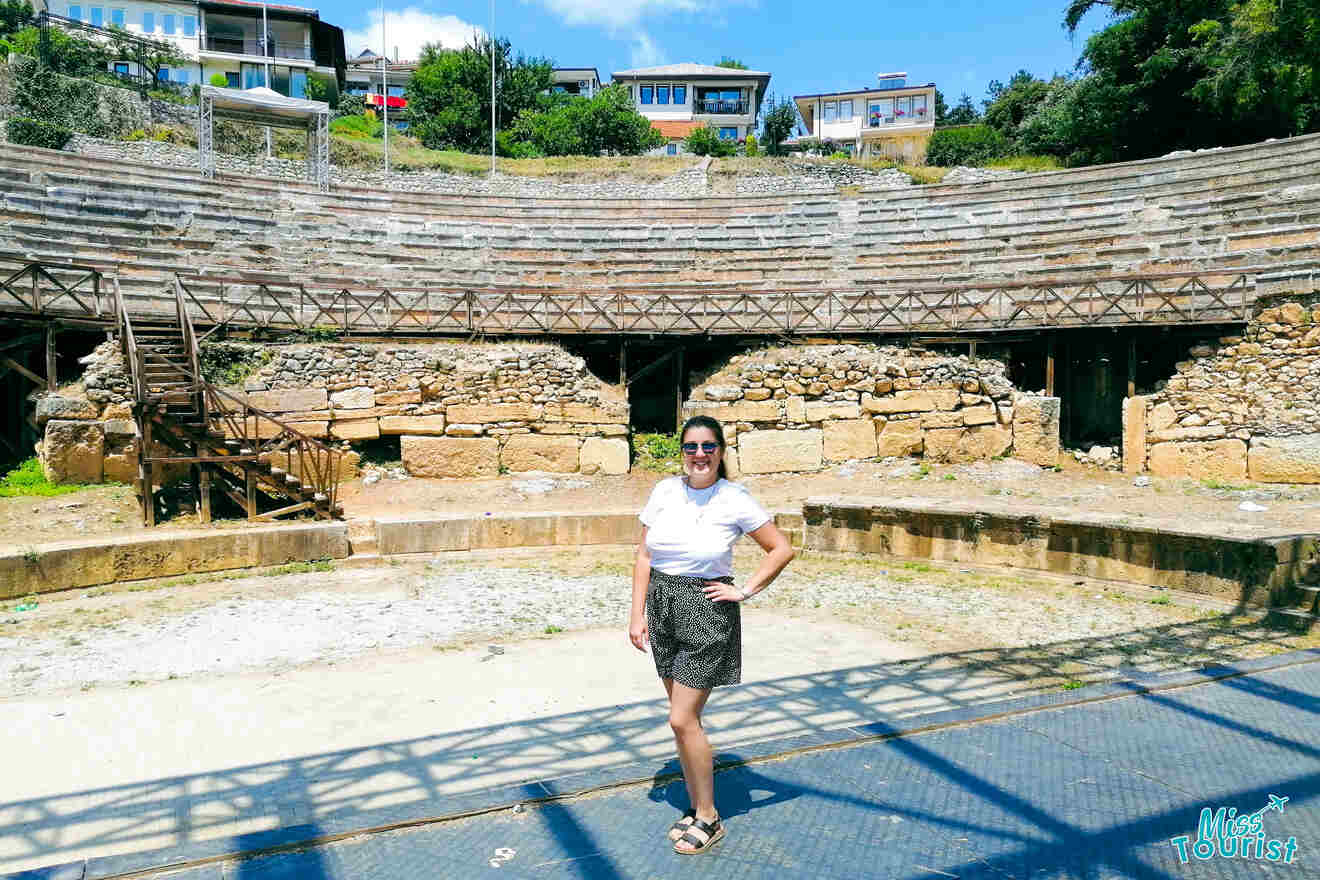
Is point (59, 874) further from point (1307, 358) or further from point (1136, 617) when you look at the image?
point (1307, 358)

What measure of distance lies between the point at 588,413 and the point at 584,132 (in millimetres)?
30442

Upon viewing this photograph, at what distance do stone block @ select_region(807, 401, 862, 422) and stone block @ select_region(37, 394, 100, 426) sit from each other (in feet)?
36.3

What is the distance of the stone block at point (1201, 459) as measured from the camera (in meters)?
14.1

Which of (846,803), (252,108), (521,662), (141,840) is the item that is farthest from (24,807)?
(252,108)

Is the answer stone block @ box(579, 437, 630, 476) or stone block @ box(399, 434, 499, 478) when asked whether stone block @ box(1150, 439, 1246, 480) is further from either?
stone block @ box(399, 434, 499, 478)

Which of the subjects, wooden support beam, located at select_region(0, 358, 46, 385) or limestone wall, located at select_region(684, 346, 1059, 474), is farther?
limestone wall, located at select_region(684, 346, 1059, 474)

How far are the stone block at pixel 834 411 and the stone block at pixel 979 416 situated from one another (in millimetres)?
1750

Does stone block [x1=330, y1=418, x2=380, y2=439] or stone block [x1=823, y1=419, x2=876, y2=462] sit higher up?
stone block [x1=330, y1=418, x2=380, y2=439]

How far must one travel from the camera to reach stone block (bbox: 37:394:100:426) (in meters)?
13.0

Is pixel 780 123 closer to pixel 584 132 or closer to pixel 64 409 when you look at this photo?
pixel 584 132

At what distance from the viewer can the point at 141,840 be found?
3496mm

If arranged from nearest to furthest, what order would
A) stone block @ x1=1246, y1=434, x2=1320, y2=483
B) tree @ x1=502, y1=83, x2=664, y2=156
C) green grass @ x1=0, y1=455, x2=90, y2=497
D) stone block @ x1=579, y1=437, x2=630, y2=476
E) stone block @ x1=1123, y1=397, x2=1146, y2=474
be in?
green grass @ x1=0, y1=455, x2=90, y2=497, stone block @ x1=1246, y1=434, x2=1320, y2=483, stone block @ x1=1123, y1=397, x2=1146, y2=474, stone block @ x1=579, y1=437, x2=630, y2=476, tree @ x1=502, y1=83, x2=664, y2=156

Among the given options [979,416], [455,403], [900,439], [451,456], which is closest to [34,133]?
[455,403]

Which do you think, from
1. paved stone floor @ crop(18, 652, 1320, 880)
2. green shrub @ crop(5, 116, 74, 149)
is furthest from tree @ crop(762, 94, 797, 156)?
paved stone floor @ crop(18, 652, 1320, 880)
